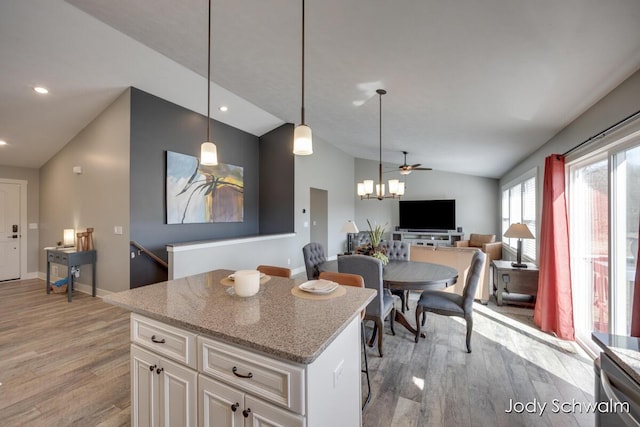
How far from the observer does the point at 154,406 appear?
1.34 m

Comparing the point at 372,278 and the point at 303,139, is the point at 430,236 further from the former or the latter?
the point at 303,139

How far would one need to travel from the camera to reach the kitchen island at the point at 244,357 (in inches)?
37.9

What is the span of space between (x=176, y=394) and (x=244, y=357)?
1.70 ft

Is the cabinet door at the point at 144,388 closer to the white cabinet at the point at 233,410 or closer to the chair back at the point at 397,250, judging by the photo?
the white cabinet at the point at 233,410

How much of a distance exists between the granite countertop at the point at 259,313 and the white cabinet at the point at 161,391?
0.75 ft

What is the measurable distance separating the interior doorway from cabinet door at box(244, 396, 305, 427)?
6285mm

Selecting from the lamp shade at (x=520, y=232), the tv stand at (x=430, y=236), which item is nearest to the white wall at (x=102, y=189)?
the lamp shade at (x=520, y=232)

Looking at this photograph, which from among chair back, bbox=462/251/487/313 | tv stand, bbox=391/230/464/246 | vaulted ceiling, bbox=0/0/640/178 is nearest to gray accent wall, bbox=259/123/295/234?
vaulted ceiling, bbox=0/0/640/178

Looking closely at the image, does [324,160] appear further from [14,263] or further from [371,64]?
[14,263]

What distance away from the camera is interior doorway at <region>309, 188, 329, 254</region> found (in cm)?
736


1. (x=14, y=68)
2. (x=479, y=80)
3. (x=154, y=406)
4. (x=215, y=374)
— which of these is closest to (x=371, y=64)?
(x=479, y=80)

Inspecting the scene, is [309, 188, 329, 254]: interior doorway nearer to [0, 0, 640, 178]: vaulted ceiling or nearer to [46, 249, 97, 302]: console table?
[0, 0, 640, 178]: vaulted ceiling
